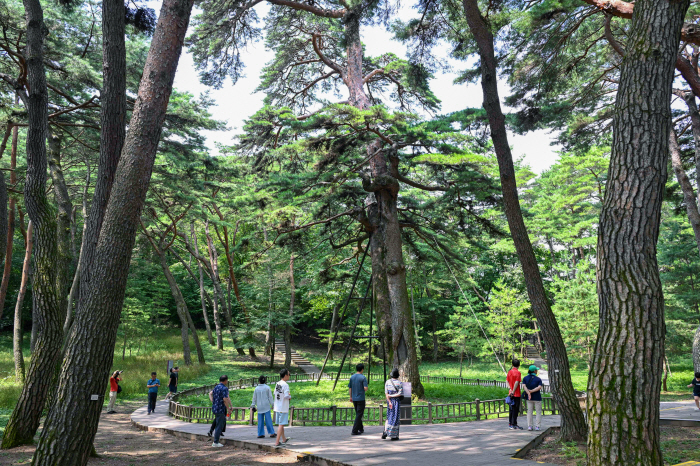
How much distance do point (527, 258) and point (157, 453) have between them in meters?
7.77

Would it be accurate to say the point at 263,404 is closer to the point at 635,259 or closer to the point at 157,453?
the point at 157,453

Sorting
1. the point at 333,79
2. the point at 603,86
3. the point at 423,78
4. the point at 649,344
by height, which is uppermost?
the point at 333,79

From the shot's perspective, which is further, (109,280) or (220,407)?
(220,407)

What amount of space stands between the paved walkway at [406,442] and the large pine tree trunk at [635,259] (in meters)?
2.64

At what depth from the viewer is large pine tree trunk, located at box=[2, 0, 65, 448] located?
27.7ft

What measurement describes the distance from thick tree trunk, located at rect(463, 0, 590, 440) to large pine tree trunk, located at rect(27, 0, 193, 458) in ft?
17.6

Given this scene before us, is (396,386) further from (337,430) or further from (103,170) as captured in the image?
(103,170)

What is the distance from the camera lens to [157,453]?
27.9 feet

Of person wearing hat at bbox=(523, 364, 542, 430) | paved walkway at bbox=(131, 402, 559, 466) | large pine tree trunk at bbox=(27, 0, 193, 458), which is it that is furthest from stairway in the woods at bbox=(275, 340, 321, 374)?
large pine tree trunk at bbox=(27, 0, 193, 458)

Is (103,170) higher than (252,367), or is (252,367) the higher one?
A: (103,170)

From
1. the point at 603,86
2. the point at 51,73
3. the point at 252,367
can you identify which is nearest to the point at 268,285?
the point at 252,367

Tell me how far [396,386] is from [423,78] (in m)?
8.79

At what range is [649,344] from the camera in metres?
4.18

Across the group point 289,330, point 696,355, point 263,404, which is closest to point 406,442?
point 263,404
